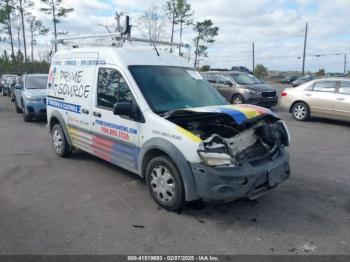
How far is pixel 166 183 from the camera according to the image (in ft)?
14.1

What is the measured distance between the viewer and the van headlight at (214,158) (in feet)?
12.4

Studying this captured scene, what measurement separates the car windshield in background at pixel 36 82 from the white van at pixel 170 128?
7.15m

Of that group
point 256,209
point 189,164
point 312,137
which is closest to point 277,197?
point 256,209

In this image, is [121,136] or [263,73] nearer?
[121,136]

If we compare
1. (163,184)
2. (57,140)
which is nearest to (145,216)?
(163,184)

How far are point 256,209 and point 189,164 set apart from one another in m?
1.24

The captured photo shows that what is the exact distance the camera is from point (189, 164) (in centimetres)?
394

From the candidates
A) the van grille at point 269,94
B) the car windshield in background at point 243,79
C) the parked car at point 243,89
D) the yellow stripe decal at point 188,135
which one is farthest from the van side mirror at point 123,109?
the car windshield in background at point 243,79

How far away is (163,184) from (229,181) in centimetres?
94

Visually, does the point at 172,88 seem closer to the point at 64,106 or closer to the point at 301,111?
the point at 64,106

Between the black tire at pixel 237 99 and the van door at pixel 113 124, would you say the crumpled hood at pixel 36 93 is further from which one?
the black tire at pixel 237 99

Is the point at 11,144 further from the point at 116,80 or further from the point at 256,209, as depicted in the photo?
the point at 256,209

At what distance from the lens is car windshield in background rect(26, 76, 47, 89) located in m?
12.7

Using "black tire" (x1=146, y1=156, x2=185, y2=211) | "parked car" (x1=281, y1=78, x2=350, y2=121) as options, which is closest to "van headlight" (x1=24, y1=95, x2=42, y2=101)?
"black tire" (x1=146, y1=156, x2=185, y2=211)
